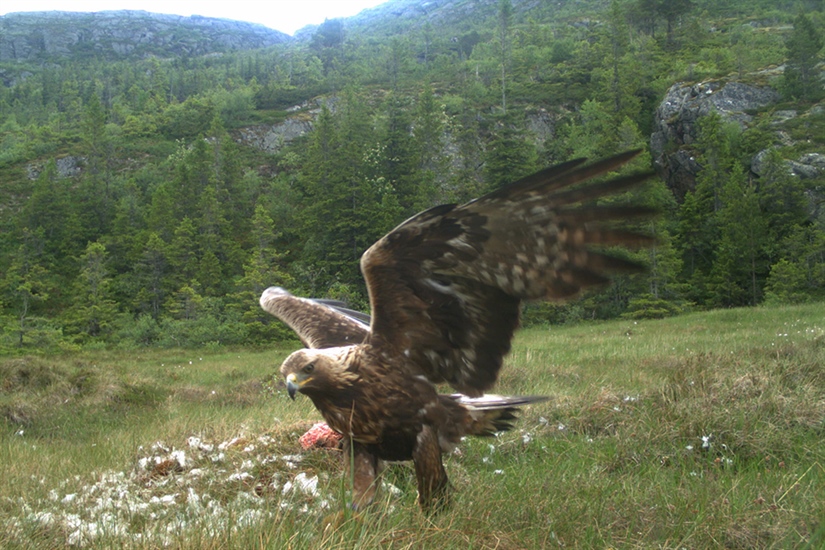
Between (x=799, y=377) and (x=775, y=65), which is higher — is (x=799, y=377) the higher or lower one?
the lower one

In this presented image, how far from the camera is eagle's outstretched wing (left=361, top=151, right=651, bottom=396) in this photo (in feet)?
10.3

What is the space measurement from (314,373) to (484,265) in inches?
46.6

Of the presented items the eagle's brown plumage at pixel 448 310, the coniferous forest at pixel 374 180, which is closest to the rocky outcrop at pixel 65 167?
the coniferous forest at pixel 374 180

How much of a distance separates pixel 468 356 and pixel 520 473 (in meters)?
0.95

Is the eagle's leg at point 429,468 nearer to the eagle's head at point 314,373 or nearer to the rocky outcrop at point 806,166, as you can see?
the eagle's head at point 314,373

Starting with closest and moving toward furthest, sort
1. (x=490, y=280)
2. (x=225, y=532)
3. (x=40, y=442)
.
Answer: (x=225, y=532) → (x=490, y=280) → (x=40, y=442)

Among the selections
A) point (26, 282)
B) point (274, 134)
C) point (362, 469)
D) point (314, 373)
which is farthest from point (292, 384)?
point (274, 134)

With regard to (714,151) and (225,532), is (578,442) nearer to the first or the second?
(225,532)

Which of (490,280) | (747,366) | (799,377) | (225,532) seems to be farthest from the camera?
(747,366)

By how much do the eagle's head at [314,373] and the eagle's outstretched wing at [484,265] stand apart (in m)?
0.30

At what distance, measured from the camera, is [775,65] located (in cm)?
5006

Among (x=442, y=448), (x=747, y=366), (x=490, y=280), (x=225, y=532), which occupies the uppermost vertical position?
(x=490, y=280)

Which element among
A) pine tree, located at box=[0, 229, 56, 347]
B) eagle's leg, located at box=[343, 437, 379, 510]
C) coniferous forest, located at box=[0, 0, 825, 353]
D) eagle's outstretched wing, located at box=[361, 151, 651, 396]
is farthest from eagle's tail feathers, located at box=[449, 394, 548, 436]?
pine tree, located at box=[0, 229, 56, 347]

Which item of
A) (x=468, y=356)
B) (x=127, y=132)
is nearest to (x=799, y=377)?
(x=468, y=356)
